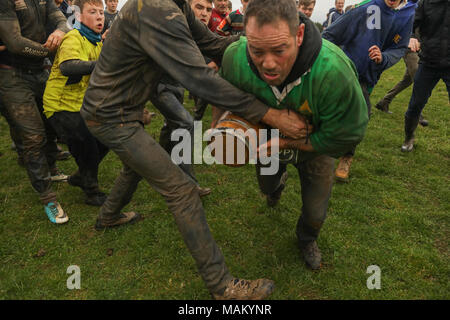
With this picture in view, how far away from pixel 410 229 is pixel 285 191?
5.35ft

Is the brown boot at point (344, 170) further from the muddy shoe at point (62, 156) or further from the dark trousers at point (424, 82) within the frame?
the muddy shoe at point (62, 156)

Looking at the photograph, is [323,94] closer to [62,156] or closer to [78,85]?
[78,85]

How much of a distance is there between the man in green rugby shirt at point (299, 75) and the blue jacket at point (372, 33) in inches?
94.9

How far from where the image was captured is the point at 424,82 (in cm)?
519

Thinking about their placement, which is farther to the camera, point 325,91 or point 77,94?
point 77,94

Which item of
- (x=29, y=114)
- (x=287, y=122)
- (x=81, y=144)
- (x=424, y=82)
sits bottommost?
(x=81, y=144)

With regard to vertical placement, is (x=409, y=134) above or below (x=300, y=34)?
below

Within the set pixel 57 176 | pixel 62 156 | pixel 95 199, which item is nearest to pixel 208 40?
pixel 95 199

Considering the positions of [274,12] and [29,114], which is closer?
[274,12]

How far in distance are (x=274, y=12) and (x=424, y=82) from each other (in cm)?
442

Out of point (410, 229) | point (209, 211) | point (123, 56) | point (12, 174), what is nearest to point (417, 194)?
point (410, 229)

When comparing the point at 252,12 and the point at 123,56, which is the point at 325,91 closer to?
the point at 252,12

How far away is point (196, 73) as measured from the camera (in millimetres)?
2213

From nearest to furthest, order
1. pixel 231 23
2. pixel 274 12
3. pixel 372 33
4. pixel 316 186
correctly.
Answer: pixel 274 12
pixel 316 186
pixel 372 33
pixel 231 23
